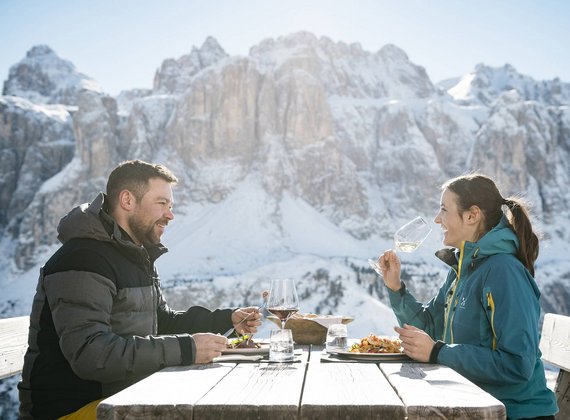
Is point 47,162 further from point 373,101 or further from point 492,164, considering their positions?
point 492,164

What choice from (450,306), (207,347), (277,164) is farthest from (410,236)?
(277,164)

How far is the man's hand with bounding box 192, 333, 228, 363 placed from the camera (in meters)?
2.69

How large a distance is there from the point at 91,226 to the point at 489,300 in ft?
6.51

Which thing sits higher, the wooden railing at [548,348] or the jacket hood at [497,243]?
the jacket hood at [497,243]

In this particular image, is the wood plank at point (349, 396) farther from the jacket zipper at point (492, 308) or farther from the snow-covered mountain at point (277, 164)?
the snow-covered mountain at point (277, 164)

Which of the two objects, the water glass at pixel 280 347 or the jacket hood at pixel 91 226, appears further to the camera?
the jacket hood at pixel 91 226

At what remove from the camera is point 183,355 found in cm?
268

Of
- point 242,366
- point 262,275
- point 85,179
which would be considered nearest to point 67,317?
point 242,366

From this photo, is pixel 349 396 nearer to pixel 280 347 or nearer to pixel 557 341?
pixel 280 347

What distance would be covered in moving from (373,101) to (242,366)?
333ft

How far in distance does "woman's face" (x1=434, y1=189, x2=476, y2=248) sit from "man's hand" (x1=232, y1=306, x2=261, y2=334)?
1198mm

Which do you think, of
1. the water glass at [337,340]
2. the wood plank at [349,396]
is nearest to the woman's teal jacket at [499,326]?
the water glass at [337,340]

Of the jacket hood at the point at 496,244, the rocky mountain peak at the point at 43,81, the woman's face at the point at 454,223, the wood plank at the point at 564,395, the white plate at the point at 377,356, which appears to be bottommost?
the wood plank at the point at 564,395

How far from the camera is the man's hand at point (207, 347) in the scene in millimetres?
2691
